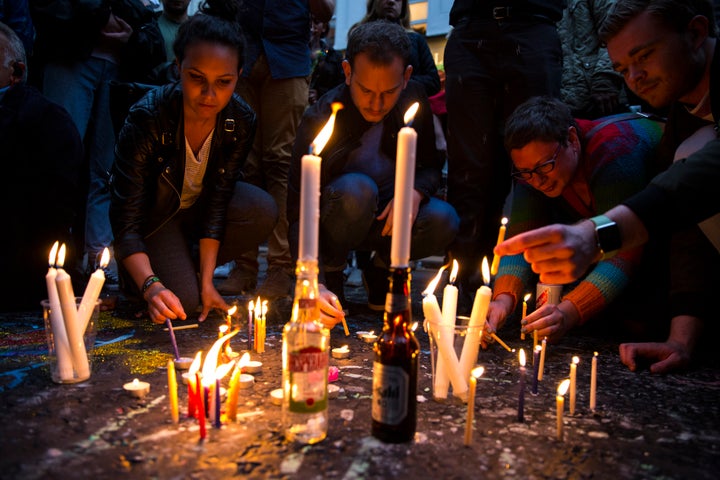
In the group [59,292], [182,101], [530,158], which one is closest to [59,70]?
[182,101]

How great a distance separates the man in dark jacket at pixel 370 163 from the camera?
3.12 meters

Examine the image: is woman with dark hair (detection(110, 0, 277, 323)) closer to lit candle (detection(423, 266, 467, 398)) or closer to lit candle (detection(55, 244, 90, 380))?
lit candle (detection(55, 244, 90, 380))

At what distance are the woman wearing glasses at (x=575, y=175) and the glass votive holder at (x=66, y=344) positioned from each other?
5.61 ft

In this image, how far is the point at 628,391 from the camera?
6.75 ft

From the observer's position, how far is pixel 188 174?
125 inches

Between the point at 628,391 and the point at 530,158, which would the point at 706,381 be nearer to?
the point at 628,391

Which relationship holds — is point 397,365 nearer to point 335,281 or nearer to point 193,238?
point 335,281

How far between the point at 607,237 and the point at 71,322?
1783mm

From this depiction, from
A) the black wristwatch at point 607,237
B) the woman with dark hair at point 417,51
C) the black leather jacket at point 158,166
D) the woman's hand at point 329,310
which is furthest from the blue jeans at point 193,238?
the black wristwatch at point 607,237

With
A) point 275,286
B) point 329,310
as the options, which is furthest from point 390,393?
point 275,286

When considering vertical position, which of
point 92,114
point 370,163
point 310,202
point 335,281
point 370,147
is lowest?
point 335,281

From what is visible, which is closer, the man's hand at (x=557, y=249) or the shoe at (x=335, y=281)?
the man's hand at (x=557, y=249)

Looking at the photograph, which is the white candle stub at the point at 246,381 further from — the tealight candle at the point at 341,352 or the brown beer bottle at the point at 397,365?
the brown beer bottle at the point at 397,365

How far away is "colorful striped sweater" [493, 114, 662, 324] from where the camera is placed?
256 centimetres
